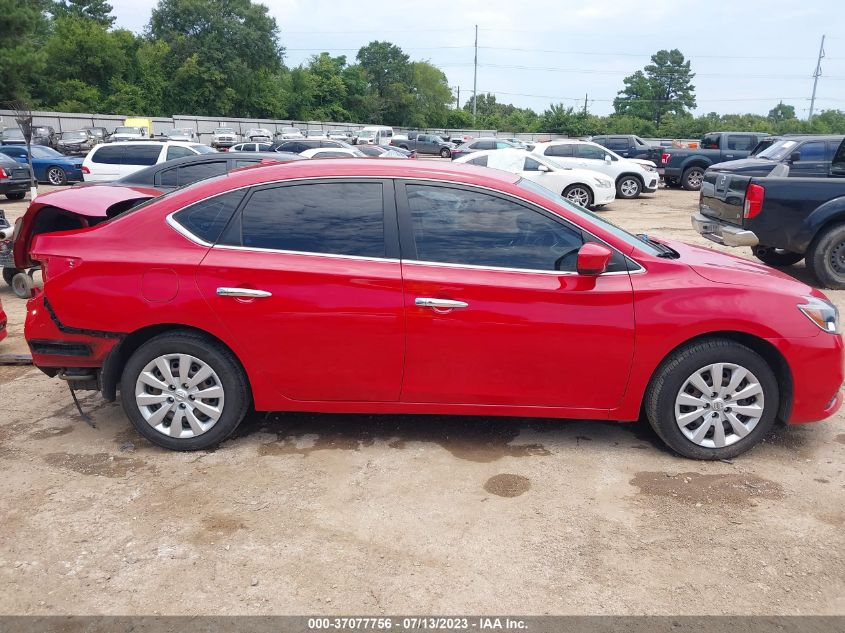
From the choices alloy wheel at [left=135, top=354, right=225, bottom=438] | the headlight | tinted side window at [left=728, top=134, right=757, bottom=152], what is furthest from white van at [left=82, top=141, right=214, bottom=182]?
tinted side window at [left=728, top=134, right=757, bottom=152]

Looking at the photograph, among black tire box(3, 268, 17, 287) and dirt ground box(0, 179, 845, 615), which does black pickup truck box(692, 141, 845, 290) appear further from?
black tire box(3, 268, 17, 287)

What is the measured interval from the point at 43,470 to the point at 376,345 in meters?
2.03

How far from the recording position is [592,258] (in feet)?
11.8

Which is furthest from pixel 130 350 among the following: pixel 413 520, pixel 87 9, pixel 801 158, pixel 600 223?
pixel 87 9

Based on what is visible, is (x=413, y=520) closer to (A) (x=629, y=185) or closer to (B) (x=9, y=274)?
(B) (x=9, y=274)

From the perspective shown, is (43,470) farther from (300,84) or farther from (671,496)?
(300,84)

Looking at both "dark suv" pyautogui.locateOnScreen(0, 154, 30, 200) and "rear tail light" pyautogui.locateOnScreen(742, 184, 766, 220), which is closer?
"rear tail light" pyautogui.locateOnScreen(742, 184, 766, 220)

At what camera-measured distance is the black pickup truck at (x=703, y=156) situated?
73.5 feet

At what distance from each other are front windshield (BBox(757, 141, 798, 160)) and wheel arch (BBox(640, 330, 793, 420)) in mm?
9977

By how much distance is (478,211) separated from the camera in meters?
3.84

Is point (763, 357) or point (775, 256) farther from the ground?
point (763, 357)

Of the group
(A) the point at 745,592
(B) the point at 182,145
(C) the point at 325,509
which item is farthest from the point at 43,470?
(B) the point at 182,145

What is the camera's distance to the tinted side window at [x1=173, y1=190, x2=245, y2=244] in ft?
12.7

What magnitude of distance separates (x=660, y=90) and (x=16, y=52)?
253ft
